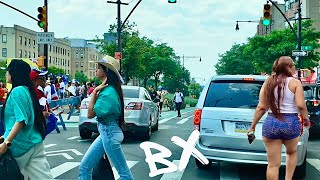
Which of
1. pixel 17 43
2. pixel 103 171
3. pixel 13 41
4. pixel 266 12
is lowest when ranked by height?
pixel 103 171

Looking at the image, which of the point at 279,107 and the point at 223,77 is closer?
the point at 279,107

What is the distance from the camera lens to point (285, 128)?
570 cm

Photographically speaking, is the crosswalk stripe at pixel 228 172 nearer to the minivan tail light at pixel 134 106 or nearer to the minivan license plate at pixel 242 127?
the minivan license plate at pixel 242 127

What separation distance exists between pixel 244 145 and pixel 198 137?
758 millimetres

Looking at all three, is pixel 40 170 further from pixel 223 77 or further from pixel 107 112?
pixel 223 77

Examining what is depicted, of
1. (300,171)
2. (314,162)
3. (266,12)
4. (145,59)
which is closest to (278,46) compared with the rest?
(145,59)

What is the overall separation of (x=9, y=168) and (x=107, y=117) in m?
1.34

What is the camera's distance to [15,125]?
4.20 m

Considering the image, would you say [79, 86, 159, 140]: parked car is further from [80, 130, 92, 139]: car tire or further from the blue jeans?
the blue jeans

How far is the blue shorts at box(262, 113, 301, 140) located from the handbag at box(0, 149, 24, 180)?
9.75ft

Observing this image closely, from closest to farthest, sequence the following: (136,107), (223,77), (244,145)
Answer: (244,145) < (223,77) < (136,107)

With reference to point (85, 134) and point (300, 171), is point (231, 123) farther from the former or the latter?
point (85, 134)

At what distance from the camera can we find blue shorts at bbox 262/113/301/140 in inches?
225

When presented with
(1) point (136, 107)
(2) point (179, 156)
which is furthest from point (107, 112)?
(1) point (136, 107)
